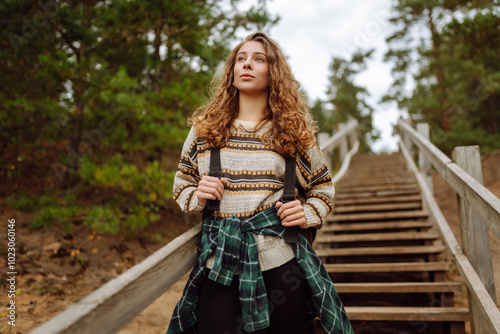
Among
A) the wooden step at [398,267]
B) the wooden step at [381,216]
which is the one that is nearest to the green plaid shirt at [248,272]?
the wooden step at [398,267]

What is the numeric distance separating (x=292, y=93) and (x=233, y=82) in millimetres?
303

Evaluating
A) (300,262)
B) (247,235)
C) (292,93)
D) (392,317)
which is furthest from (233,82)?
(392,317)

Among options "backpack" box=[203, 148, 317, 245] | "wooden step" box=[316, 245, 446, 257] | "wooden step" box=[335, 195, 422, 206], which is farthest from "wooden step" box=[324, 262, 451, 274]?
"backpack" box=[203, 148, 317, 245]

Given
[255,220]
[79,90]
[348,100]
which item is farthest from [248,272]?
[348,100]

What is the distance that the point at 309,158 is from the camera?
157 centimetres

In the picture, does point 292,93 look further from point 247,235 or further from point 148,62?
point 148,62

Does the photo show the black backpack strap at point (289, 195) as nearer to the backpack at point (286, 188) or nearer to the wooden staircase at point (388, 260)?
the backpack at point (286, 188)

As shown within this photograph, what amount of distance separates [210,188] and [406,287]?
2.31 m

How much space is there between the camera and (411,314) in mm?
2564

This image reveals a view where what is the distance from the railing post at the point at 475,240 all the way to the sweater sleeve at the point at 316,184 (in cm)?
131

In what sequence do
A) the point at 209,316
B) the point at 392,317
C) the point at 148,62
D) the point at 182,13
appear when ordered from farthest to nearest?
the point at 148,62
the point at 182,13
the point at 392,317
the point at 209,316

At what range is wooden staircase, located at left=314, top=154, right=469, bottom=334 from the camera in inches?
106

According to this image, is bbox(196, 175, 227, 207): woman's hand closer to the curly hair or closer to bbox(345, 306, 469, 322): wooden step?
the curly hair

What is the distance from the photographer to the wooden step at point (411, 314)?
2473 mm
